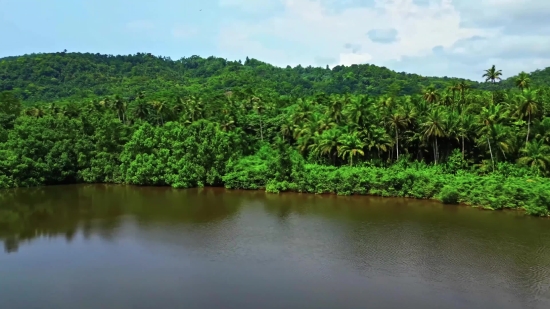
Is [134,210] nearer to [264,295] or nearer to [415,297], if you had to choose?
[264,295]

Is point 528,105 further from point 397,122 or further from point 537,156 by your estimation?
point 397,122

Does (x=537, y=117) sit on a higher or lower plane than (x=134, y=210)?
higher

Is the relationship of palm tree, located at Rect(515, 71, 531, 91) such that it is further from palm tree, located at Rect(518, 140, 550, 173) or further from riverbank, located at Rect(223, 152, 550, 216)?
riverbank, located at Rect(223, 152, 550, 216)

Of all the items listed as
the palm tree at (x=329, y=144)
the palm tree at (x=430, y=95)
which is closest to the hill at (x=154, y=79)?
the palm tree at (x=329, y=144)

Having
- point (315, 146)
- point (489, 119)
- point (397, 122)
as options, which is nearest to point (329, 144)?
point (315, 146)

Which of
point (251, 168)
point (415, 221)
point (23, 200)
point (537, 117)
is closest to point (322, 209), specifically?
point (415, 221)

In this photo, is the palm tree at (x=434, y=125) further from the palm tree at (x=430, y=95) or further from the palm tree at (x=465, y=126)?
the palm tree at (x=430, y=95)

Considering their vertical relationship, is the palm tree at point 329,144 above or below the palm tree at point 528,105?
below

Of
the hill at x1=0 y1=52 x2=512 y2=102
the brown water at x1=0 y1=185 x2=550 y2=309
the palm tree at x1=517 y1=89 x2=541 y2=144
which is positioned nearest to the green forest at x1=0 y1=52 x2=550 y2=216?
the palm tree at x1=517 y1=89 x2=541 y2=144
